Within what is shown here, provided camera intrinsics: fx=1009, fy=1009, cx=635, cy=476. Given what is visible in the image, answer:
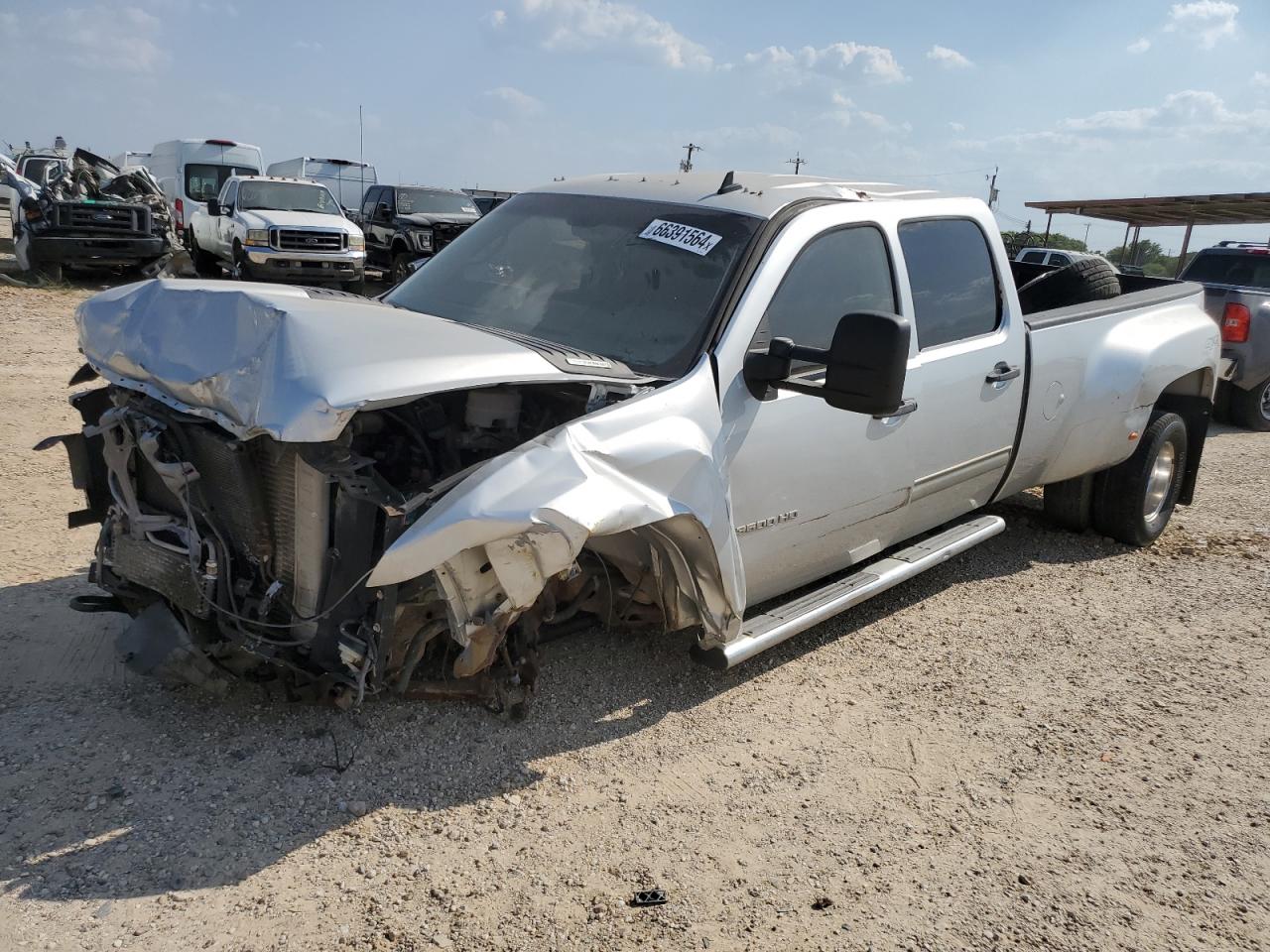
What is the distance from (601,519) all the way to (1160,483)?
15.4 feet

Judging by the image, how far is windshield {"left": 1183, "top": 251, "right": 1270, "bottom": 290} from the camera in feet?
37.2

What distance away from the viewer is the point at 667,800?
125 inches

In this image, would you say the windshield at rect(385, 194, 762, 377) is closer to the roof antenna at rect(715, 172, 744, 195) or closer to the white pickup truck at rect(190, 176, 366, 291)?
the roof antenna at rect(715, 172, 744, 195)

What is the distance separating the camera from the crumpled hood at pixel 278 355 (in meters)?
2.59

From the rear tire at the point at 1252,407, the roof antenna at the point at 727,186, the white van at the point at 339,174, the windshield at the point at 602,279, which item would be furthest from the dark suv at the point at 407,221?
the roof antenna at the point at 727,186

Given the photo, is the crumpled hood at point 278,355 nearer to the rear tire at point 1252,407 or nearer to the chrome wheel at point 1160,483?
the chrome wheel at point 1160,483

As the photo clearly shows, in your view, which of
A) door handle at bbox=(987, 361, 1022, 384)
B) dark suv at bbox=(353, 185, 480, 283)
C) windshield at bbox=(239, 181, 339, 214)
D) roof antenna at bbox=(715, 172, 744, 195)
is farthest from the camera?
dark suv at bbox=(353, 185, 480, 283)

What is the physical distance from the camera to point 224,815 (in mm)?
2898

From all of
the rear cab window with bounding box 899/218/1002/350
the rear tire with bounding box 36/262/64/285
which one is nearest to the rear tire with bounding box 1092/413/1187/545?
the rear cab window with bounding box 899/218/1002/350

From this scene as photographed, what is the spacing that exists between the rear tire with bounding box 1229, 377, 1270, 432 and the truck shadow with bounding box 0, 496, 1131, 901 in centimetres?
874

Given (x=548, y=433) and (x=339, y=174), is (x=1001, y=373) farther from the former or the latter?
(x=339, y=174)

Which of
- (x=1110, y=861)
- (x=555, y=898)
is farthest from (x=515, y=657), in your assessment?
(x=1110, y=861)

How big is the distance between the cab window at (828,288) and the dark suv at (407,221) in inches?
562

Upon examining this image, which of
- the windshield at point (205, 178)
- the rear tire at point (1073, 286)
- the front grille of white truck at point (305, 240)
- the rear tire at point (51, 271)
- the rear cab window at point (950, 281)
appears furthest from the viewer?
the windshield at point (205, 178)
